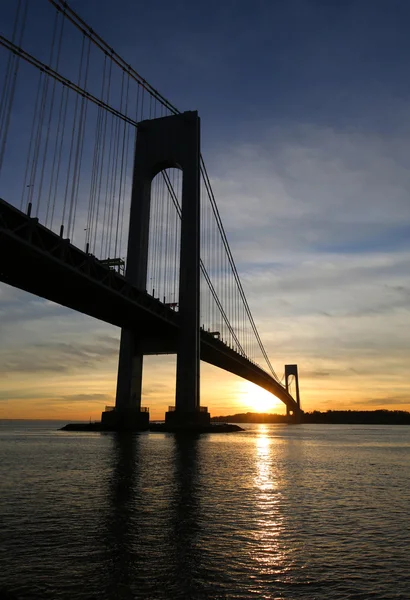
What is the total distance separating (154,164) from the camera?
175ft

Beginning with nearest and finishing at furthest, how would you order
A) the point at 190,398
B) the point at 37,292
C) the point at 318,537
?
the point at 318,537 < the point at 37,292 < the point at 190,398

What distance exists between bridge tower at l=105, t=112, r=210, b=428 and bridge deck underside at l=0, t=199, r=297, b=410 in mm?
1819

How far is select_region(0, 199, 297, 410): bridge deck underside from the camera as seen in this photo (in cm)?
2719

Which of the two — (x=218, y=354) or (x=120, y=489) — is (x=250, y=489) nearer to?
(x=120, y=489)

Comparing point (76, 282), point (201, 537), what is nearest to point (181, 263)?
point (76, 282)

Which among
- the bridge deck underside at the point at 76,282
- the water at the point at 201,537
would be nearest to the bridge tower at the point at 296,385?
the bridge deck underside at the point at 76,282

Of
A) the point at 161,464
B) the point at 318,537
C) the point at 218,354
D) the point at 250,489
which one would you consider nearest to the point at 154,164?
the point at 218,354

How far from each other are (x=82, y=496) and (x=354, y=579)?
8.57 meters

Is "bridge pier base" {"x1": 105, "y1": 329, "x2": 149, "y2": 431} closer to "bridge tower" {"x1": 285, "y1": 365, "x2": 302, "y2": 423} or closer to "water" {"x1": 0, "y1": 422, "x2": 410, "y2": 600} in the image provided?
"water" {"x1": 0, "y1": 422, "x2": 410, "y2": 600}

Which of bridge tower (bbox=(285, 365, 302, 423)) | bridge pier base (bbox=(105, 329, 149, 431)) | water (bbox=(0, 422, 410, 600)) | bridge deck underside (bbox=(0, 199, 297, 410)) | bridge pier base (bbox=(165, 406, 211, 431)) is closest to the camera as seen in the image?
water (bbox=(0, 422, 410, 600))

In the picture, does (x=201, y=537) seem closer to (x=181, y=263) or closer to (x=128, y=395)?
(x=128, y=395)

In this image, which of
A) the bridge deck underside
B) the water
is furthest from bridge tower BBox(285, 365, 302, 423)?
the water

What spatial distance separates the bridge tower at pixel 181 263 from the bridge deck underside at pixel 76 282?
182 cm

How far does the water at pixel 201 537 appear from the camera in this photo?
647cm
